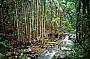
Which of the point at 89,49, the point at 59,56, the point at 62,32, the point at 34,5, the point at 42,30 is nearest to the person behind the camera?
the point at 89,49

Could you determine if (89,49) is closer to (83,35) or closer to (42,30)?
(83,35)

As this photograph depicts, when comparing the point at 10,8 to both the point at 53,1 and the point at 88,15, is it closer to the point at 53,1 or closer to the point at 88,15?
the point at 53,1

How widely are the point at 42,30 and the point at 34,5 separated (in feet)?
3.80

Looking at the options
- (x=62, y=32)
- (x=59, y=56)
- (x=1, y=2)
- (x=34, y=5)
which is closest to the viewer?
(x=59, y=56)

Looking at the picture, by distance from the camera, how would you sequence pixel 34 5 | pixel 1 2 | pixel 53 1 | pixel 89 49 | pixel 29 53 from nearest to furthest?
pixel 89 49, pixel 29 53, pixel 1 2, pixel 34 5, pixel 53 1

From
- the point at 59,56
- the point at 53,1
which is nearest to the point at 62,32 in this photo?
the point at 53,1

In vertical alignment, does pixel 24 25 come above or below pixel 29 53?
above

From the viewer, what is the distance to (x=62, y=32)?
979 centimetres

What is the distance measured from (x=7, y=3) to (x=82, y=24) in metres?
3.84

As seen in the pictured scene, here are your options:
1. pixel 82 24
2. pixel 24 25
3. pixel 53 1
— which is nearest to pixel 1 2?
pixel 24 25

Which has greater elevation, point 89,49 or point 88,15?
point 88,15

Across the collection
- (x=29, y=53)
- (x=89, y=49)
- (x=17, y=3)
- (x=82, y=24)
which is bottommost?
(x=29, y=53)

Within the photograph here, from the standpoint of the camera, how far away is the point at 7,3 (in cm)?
712

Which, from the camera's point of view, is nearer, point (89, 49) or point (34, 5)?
point (89, 49)
